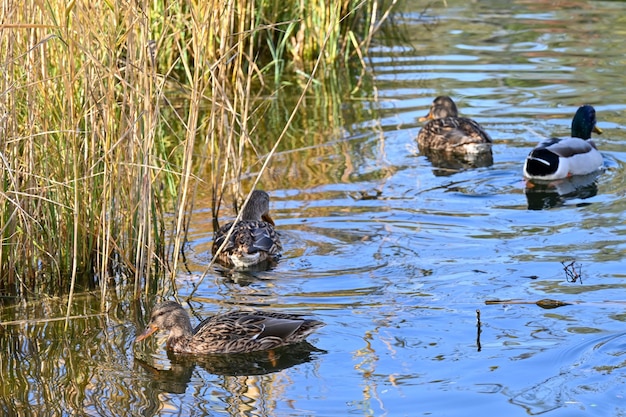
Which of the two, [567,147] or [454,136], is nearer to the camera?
[567,147]

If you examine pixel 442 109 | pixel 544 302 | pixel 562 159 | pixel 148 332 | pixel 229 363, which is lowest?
pixel 229 363

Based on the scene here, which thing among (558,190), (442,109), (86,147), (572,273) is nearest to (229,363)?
(86,147)

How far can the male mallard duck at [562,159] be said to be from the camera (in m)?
9.79

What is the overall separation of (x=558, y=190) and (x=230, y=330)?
14.1ft

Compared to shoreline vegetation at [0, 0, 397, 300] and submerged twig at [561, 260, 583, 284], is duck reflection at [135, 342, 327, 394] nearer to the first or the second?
shoreline vegetation at [0, 0, 397, 300]

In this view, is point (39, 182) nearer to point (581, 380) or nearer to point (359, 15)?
point (581, 380)

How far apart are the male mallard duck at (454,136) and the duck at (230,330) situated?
4683 millimetres

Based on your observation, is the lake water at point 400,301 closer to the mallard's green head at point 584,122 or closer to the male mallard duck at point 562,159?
the male mallard duck at point 562,159

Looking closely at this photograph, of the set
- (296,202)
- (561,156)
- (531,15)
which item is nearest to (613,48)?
(531,15)

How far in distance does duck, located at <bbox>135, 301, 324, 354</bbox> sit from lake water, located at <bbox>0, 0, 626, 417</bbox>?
0.34ft

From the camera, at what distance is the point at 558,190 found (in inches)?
386

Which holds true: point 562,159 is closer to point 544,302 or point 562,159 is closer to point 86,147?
point 544,302

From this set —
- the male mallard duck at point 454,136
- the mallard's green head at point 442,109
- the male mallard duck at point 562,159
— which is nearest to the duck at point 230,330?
the male mallard duck at point 562,159

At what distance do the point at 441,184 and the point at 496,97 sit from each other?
3055mm
